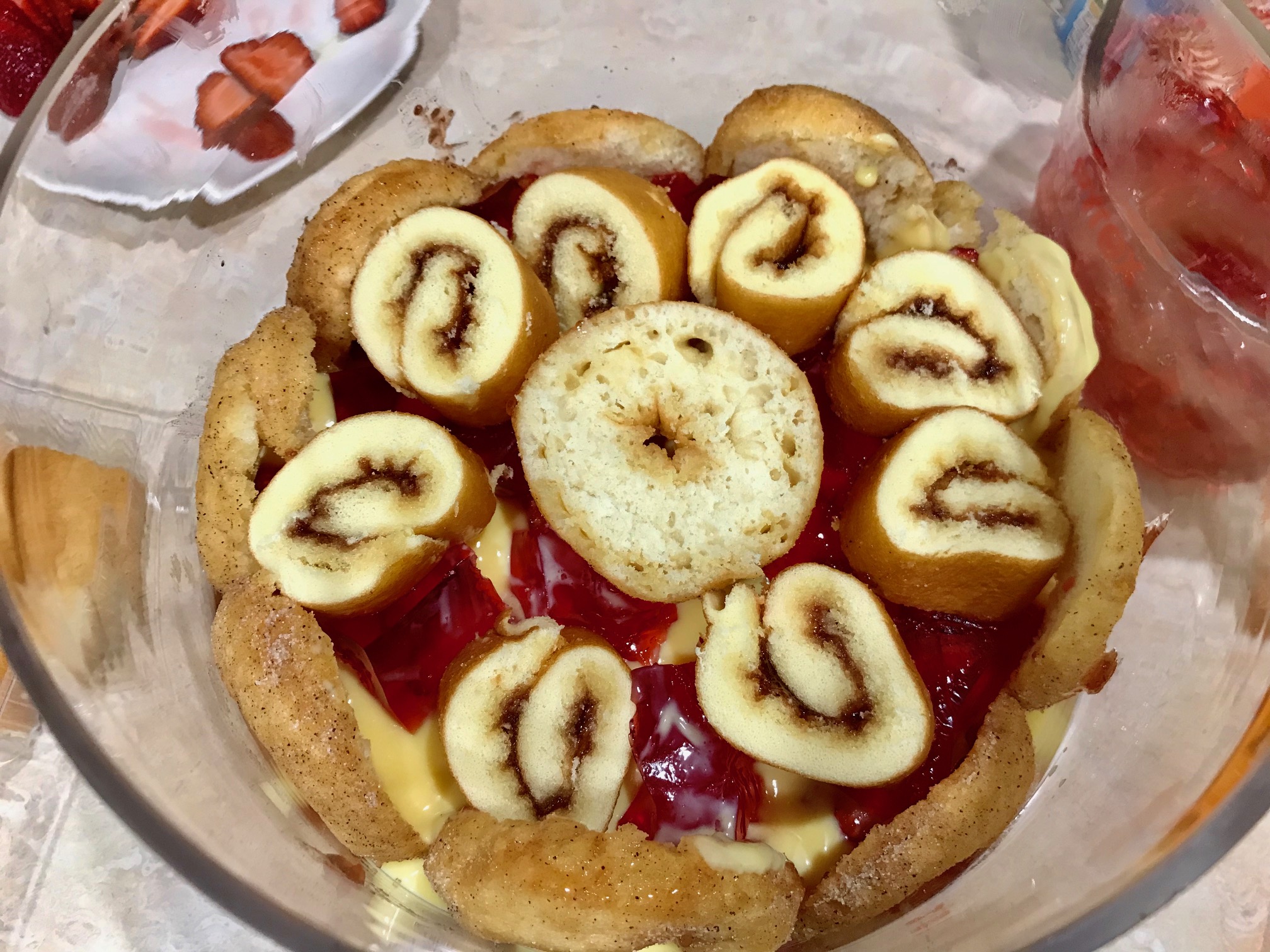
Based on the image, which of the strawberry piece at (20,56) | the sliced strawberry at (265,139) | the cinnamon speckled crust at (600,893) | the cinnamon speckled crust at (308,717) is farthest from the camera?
the strawberry piece at (20,56)

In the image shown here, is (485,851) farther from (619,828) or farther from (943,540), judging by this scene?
(943,540)

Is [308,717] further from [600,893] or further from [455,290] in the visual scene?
[455,290]

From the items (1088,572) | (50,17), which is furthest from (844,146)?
(50,17)

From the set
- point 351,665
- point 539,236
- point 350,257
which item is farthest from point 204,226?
point 351,665

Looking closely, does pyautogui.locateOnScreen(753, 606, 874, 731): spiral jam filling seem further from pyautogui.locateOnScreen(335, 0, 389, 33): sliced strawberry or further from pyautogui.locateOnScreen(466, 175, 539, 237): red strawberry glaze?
pyautogui.locateOnScreen(335, 0, 389, 33): sliced strawberry

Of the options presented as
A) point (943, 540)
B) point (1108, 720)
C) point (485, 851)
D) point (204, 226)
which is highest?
point (204, 226)

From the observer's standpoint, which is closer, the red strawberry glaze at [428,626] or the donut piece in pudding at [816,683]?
the donut piece in pudding at [816,683]

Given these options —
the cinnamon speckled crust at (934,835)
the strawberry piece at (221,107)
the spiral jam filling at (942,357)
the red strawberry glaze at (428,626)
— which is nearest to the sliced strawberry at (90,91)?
the strawberry piece at (221,107)

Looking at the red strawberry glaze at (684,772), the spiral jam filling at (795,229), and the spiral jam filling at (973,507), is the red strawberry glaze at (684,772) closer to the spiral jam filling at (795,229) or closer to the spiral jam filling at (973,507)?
the spiral jam filling at (973,507)
